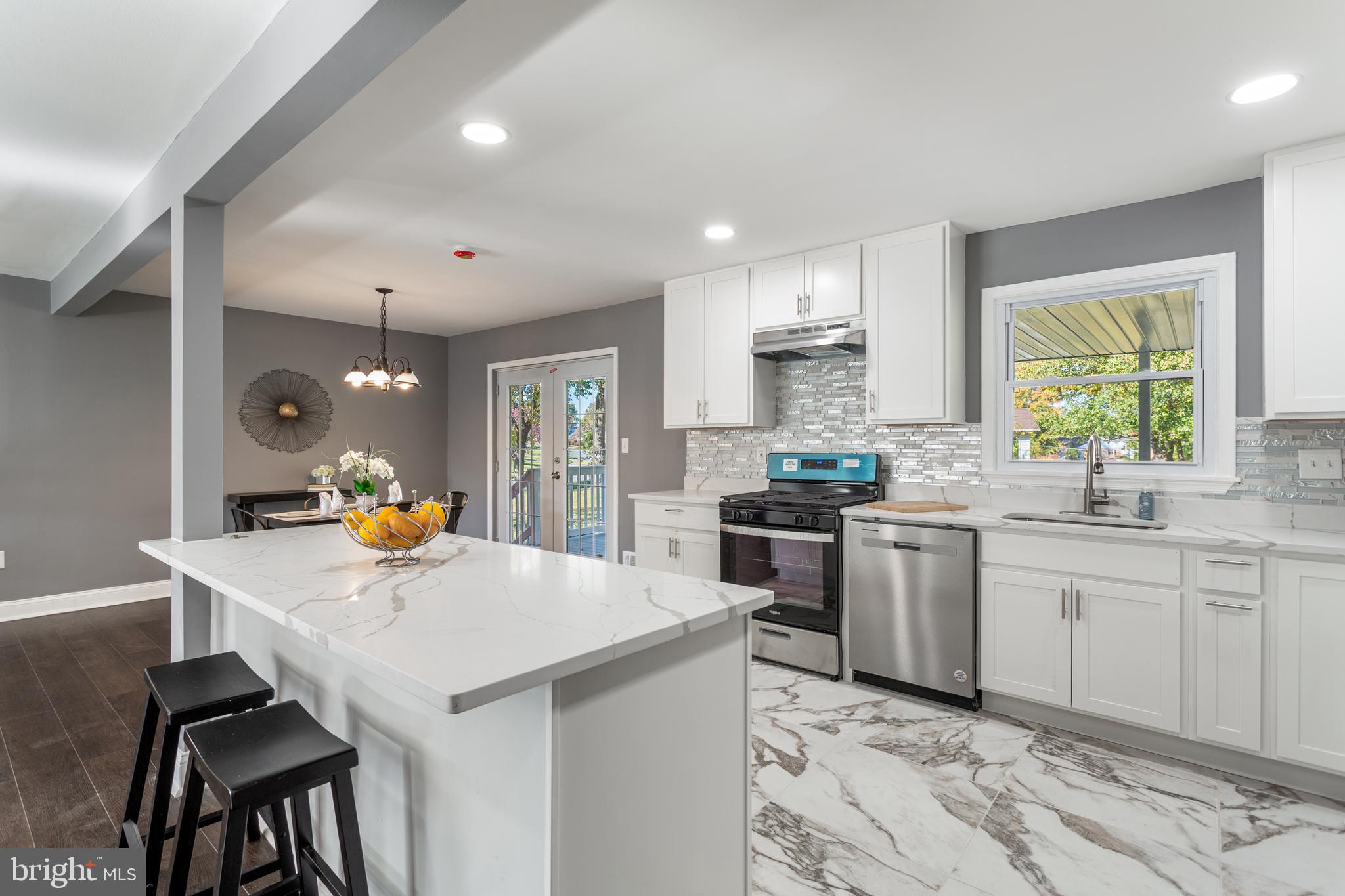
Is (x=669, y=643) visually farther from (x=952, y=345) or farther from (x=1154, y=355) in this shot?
(x=1154, y=355)

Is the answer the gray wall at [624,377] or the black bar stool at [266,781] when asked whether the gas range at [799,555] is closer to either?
the gray wall at [624,377]

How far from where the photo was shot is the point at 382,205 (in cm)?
322

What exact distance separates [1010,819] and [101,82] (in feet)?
12.6

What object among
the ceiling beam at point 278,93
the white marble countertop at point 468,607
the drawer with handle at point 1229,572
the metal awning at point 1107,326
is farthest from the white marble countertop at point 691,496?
the ceiling beam at point 278,93

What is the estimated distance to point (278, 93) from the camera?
6.12 feet

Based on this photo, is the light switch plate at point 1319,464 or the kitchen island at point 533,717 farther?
the light switch plate at point 1319,464

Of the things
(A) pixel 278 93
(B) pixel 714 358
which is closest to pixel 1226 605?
(B) pixel 714 358

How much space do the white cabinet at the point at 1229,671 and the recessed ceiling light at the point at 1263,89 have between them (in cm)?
172

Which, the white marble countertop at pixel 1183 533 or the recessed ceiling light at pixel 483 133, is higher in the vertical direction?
the recessed ceiling light at pixel 483 133

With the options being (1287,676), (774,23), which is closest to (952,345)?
(1287,676)

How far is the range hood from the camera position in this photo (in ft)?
12.1

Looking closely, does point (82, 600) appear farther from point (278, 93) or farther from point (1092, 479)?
point (1092, 479)

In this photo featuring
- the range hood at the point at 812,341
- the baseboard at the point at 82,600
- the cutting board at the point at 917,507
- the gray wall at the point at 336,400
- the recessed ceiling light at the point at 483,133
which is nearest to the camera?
the recessed ceiling light at the point at 483,133

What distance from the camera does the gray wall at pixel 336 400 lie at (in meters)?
5.67
